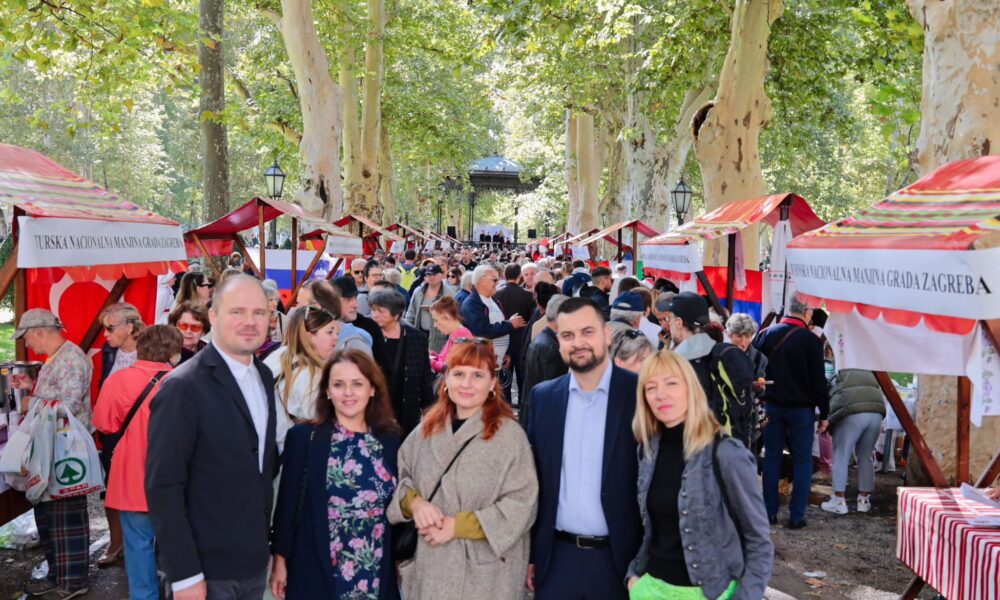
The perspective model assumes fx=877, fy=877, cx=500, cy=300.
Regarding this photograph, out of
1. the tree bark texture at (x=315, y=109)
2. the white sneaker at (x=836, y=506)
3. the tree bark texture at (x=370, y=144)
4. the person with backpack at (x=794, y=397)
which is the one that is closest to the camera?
the person with backpack at (x=794, y=397)

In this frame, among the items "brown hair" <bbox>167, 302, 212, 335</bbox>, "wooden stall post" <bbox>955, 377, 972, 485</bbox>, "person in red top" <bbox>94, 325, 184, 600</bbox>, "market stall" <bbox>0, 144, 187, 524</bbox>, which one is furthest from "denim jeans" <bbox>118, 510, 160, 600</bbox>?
"wooden stall post" <bbox>955, 377, 972, 485</bbox>

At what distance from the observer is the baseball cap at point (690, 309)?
5582 mm

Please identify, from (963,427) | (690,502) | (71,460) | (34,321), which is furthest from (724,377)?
(34,321)

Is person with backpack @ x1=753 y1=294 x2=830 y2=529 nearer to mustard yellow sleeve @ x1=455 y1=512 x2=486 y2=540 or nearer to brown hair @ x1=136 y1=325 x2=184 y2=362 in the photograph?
mustard yellow sleeve @ x1=455 y1=512 x2=486 y2=540

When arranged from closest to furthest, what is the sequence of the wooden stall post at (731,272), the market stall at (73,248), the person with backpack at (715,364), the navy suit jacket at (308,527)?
1. the navy suit jacket at (308,527)
2. the market stall at (73,248)
3. the person with backpack at (715,364)
4. the wooden stall post at (731,272)

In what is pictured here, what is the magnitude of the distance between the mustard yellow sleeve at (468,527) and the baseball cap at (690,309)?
259 cm

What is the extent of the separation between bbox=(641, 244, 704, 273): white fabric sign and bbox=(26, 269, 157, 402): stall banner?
16.5 feet

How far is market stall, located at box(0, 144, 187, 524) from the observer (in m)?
4.67

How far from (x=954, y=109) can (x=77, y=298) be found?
23.3 feet

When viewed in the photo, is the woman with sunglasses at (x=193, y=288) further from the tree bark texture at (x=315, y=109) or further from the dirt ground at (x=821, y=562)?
the tree bark texture at (x=315, y=109)

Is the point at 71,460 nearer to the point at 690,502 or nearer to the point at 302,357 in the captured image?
the point at 302,357

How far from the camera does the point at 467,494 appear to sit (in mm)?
3484

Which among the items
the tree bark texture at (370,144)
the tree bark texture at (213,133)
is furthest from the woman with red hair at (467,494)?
the tree bark texture at (370,144)

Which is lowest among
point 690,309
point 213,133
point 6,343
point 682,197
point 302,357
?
point 6,343
